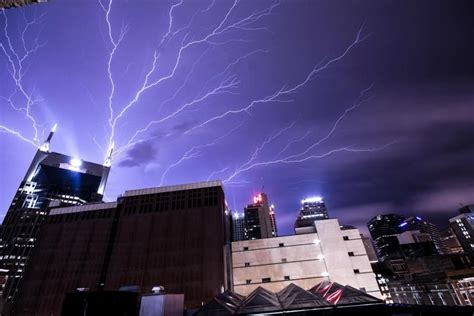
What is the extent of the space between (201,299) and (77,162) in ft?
289

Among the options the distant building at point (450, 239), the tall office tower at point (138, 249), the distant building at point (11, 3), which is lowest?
the distant building at point (11, 3)

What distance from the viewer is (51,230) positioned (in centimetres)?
3164

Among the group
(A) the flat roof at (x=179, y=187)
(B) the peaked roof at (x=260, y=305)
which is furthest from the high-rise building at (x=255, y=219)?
(B) the peaked roof at (x=260, y=305)

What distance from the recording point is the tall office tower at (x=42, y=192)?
2785 inches

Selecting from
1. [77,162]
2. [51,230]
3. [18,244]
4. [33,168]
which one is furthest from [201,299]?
[33,168]

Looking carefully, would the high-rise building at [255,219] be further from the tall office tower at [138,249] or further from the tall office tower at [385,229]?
the tall office tower at [385,229]

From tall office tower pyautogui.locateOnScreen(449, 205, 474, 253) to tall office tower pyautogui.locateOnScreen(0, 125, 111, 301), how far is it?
163 meters

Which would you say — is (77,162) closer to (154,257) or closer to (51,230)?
(51,230)

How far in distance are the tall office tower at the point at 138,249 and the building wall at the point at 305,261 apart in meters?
1.86

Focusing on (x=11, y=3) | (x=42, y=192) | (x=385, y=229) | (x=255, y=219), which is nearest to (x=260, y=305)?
(x=11, y=3)

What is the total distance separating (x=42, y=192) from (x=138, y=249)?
82190mm

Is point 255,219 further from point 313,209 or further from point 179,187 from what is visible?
point 179,187

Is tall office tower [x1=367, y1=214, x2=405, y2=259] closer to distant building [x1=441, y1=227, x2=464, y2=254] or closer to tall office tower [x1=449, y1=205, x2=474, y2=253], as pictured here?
distant building [x1=441, y1=227, x2=464, y2=254]

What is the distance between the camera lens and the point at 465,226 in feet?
386
